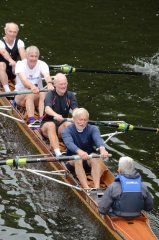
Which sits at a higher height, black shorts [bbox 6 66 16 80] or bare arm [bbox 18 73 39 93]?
black shorts [bbox 6 66 16 80]

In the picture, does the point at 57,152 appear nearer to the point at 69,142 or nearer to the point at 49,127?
the point at 49,127

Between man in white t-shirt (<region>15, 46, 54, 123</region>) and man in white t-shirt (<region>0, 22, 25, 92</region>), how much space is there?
52.4 inches

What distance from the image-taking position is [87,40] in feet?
92.0

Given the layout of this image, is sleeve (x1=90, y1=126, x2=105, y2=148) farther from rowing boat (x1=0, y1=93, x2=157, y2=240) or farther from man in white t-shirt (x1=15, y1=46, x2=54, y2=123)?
man in white t-shirt (x1=15, y1=46, x2=54, y2=123)

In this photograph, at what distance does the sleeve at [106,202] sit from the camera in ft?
41.3

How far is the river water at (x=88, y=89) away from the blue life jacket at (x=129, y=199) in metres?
0.72

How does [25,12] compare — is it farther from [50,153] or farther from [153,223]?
[153,223]

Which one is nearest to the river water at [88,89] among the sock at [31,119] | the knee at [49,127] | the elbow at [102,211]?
the elbow at [102,211]

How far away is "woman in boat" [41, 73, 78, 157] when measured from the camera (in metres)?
15.7

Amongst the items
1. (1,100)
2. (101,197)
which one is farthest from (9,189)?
(1,100)

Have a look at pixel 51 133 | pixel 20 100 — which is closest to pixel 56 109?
pixel 51 133

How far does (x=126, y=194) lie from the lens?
12523 mm

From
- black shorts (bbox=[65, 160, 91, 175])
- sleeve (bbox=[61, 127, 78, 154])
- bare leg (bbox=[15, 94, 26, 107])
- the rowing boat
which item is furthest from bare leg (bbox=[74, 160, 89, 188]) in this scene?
bare leg (bbox=[15, 94, 26, 107])

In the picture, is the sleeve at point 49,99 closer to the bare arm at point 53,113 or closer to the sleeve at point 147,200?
the bare arm at point 53,113
